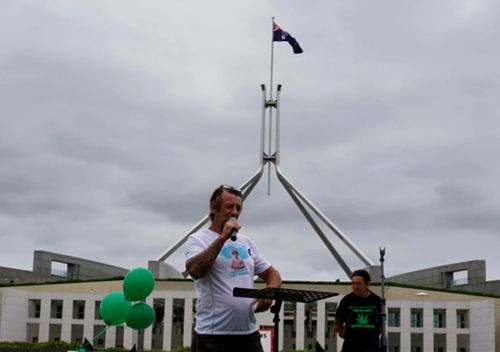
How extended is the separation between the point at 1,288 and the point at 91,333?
5.70 meters

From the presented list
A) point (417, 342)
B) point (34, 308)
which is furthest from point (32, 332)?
point (417, 342)

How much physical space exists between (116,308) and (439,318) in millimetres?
25711

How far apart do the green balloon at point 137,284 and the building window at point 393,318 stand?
23.9 metres

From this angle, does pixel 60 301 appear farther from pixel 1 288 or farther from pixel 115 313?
pixel 115 313

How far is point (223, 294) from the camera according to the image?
4062 millimetres

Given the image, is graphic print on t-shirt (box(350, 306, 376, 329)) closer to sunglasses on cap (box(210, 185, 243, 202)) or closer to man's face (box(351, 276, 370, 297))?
man's face (box(351, 276, 370, 297))

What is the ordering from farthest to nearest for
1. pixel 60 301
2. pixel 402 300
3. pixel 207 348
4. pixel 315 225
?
1. pixel 315 225
2. pixel 60 301
3. pixel 402 300
4. pixel 207 348

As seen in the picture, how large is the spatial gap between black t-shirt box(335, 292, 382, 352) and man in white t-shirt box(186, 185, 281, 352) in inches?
132

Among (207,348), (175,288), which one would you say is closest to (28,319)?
(175,288)

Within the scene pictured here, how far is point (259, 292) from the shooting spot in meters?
3.77

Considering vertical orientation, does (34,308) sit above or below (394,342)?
above

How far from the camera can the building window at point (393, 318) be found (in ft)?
117

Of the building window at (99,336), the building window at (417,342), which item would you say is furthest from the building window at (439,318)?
the building window at (99,336)

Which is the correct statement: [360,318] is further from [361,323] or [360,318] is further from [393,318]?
[393,318]
